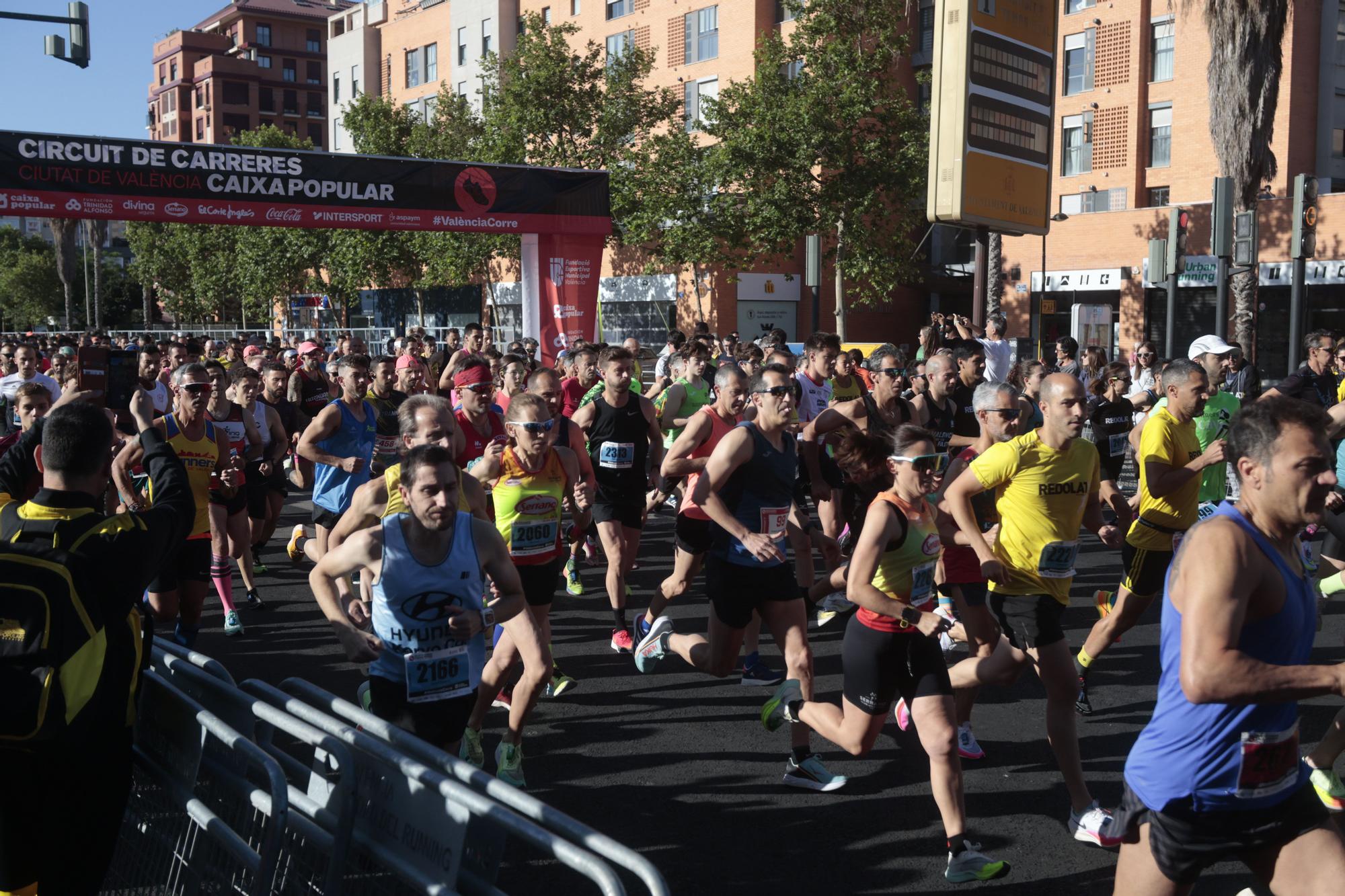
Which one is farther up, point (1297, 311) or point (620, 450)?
point (1297, 311)

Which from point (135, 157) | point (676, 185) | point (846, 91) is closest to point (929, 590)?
point (135, 157)

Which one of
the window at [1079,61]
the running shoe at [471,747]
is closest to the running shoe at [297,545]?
the running shoe at [471,747]

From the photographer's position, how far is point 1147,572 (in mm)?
7117

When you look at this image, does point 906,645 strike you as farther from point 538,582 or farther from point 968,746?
point 538,582

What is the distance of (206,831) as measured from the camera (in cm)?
373

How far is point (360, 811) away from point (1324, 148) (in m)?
38.9

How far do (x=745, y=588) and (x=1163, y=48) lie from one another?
3704 centimetres

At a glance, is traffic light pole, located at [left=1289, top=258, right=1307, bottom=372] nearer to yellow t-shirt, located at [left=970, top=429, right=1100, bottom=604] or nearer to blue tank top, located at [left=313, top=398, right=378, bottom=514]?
yellow t-shirt, located at [left=970, top=429, right=1100, bottom=604]

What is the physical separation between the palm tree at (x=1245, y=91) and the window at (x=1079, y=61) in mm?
17776

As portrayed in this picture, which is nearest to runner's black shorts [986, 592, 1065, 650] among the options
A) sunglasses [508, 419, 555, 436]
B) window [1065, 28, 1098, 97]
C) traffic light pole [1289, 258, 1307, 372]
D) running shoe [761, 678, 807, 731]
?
running shoe [761, 678, 807, 731]

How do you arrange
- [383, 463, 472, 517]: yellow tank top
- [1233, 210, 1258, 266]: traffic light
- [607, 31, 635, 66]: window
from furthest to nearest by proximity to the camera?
1. [607, 31, 635, 66]: window
2. [1233, 210, 1258, 266]: traffic light
3. [383, 463, 472, 517]: yellow tank top

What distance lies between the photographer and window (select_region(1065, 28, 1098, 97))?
130 feet

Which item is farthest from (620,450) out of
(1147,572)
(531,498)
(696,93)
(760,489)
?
(696,93)

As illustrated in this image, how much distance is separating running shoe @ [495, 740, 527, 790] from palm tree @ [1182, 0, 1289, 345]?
19632 millimetres
